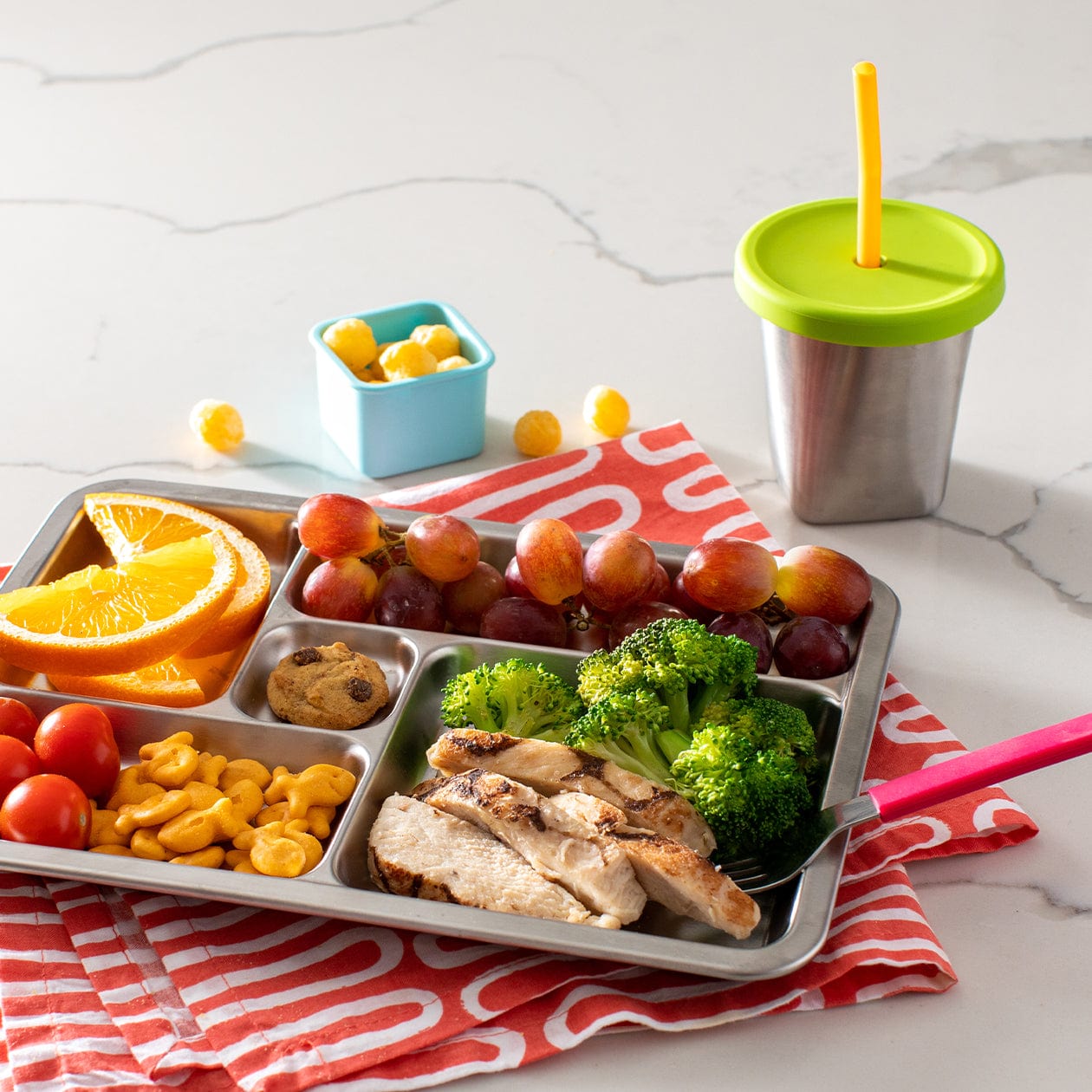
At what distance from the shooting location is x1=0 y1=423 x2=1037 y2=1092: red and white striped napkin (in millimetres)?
1616

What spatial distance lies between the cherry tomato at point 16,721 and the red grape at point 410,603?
0.52 metres

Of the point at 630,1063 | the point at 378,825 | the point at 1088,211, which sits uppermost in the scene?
the point at 1088,211

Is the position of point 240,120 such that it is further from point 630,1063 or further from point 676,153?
point 630,1063

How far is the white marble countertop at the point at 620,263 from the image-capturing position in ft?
6.14

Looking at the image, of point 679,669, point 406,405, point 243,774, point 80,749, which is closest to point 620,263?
point 406,405

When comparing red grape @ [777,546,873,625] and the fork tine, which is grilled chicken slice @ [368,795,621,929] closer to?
the fork tine

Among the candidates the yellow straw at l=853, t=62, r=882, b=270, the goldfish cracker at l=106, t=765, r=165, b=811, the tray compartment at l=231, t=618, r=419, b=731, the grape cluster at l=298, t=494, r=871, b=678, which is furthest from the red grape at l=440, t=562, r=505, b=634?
the yellow straw at l=853, t=62, r=882, b=270

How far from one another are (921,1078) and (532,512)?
1.22 metres

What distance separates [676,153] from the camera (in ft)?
12.5

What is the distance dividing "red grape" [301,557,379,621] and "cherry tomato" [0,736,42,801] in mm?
484

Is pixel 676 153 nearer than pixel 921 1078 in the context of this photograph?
No

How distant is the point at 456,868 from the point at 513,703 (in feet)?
0.99

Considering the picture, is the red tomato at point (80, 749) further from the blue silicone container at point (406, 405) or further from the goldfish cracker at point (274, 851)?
the blue silicone container at point (406, 405)

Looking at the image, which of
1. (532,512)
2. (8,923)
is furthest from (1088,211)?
(8,923)
